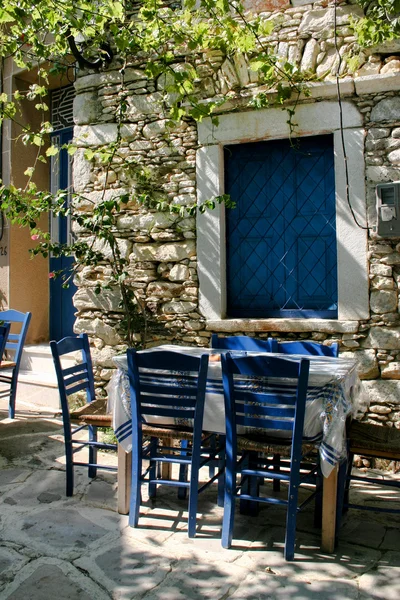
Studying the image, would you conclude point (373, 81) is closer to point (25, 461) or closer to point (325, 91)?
point (325, 91)

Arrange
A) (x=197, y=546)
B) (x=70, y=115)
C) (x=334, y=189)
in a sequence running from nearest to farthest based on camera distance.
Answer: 1. (x=197, y=546)
2. (x=334, y=189)
3. (x=70, y=115)

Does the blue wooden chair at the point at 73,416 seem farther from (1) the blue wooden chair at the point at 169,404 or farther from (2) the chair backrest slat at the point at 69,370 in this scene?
(1) the blue wooden chair at the point at 169,404

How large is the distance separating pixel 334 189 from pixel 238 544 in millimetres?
2738

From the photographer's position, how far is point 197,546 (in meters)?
2.86

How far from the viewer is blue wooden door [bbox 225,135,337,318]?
177 inches

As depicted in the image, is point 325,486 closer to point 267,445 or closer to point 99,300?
point 267,445

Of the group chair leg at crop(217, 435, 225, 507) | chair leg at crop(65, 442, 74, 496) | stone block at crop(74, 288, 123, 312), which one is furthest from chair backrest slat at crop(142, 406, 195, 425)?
stone block at crop(74, 288, 123, 312)

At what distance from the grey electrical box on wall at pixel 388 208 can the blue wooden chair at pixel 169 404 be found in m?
1.95

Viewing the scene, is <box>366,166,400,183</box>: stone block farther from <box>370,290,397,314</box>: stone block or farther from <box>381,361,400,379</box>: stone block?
<box>381,361,400,379</box>: stone block

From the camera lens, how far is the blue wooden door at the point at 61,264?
6.64 meters

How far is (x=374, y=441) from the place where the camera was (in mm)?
2992

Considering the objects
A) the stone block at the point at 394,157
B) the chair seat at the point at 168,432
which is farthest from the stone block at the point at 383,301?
the chair seat at the point at 168,432

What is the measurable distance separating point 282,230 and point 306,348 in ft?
4.06

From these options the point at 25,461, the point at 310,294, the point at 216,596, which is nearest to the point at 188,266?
the point at 310,294
